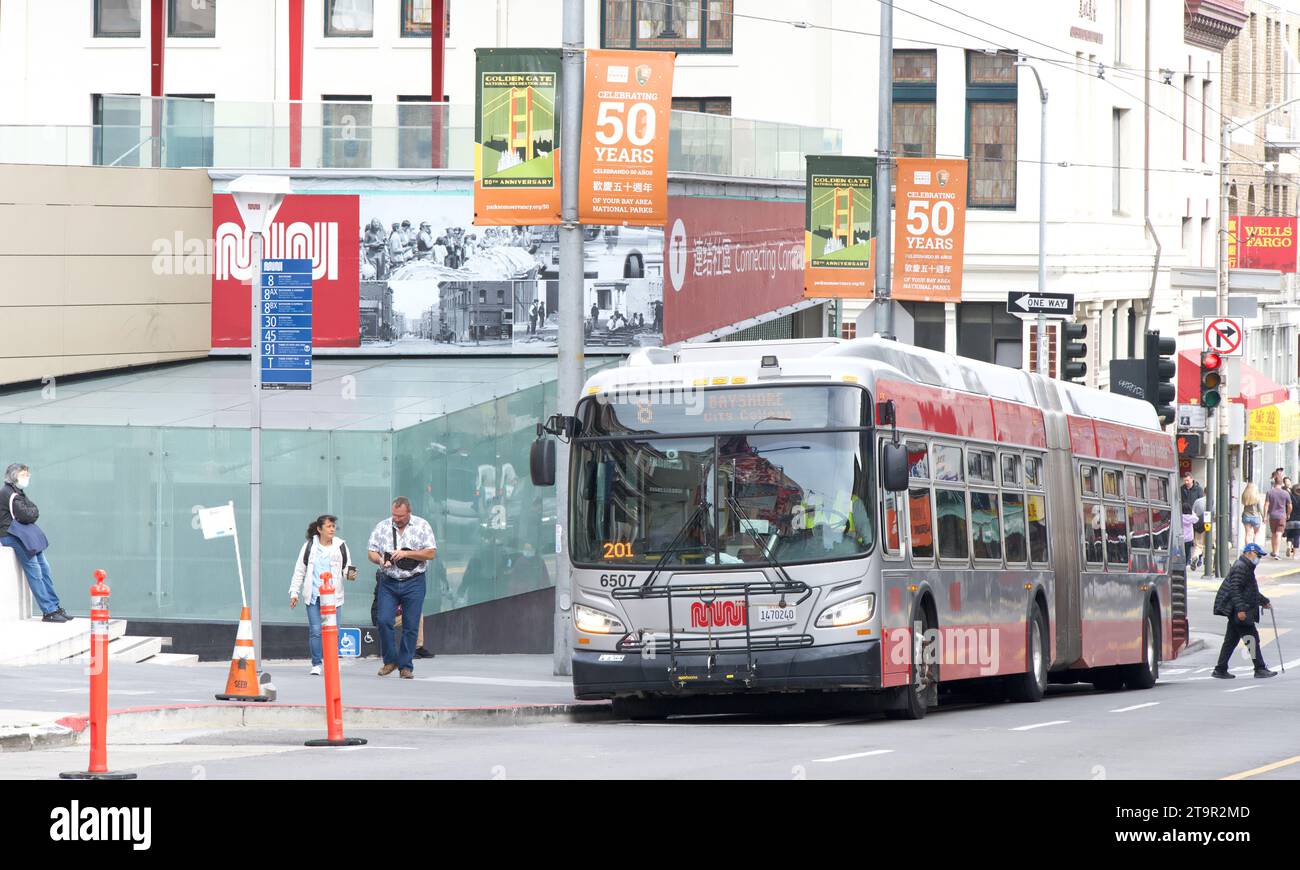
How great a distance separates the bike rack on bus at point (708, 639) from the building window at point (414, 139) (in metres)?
11.5

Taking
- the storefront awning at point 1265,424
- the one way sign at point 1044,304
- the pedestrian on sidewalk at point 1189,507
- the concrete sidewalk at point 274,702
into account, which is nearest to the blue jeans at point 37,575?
the concrete sidewalk at point 274,702

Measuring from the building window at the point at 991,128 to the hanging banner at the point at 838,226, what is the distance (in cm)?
2205

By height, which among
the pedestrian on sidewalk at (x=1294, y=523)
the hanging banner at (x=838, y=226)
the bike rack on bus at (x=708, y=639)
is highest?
the hanging banner at (x=838, y=226)

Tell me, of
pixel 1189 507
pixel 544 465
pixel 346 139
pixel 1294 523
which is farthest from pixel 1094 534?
pixel 1294 523

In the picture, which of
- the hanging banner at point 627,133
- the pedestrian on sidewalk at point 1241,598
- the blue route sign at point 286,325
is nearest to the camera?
the blue route sign at point 286,325

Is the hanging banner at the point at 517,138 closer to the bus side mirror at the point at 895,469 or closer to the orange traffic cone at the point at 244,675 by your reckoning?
the orange traffic cone at the point at 244,675

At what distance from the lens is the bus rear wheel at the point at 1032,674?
811 inches

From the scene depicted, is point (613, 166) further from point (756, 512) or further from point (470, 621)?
point (470, 621)

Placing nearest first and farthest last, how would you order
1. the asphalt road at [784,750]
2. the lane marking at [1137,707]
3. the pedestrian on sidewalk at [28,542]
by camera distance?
the asphalt road at [784,750]
the lane marking at [1137,707]
the pedestrian on sidewalk at [28,542]

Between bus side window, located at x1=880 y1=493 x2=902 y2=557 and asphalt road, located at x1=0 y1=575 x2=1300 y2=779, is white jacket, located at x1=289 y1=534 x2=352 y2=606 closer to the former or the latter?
asphalt road, located at x1=0 y1=575 x2=1300 y2=779

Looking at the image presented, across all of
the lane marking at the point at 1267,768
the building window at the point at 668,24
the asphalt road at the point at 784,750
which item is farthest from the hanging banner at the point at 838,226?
the building window at the point at 668,24

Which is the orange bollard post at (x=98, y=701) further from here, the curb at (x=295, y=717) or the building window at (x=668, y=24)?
the building window at (x=668, y=24)

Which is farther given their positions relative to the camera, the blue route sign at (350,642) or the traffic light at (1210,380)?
the traffic light at (1210,380)

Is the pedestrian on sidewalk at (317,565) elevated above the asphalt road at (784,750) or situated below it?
above
